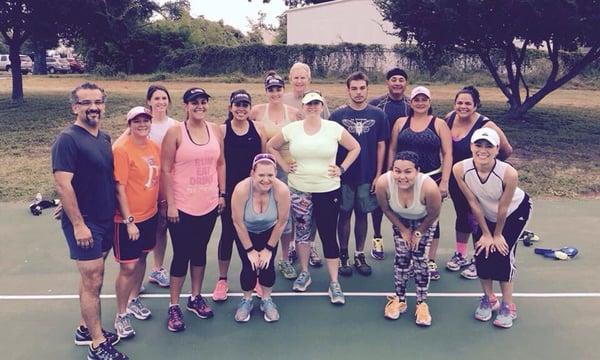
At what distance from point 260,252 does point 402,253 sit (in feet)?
3.62

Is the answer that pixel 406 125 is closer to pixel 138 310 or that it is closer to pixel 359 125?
pixel 359 125

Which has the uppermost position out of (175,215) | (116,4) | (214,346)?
(116,4)

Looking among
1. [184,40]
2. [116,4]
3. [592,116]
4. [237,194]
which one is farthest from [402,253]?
[184,40]

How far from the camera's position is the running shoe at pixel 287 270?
17.0 feet

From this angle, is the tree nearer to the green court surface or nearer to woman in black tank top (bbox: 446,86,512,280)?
the green court surface

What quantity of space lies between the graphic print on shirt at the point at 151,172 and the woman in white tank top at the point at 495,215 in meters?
2.25

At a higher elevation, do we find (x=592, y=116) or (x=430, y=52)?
(x=430, y=52)

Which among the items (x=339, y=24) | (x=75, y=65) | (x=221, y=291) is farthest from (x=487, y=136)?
(x=75, y=65)

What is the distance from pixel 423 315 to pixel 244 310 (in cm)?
139

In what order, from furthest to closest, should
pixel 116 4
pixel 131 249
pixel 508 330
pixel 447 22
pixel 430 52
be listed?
pixel 116 4 → pixel 430 52 → pixel 447 22 → pixel 508 330 → pixel 131 249

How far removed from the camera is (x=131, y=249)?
3.91 meters

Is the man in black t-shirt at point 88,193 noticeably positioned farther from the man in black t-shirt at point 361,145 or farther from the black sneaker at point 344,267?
the black sneaker at point 344,267

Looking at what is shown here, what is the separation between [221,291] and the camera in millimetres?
4711

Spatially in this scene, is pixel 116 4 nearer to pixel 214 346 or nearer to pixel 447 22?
pixel 447 22
